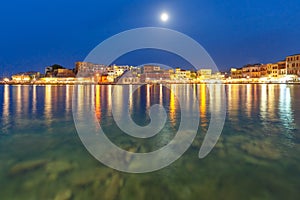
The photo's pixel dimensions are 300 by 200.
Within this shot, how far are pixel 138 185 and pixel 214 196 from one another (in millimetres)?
1525

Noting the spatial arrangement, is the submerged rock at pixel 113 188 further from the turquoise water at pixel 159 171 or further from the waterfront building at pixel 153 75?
the waterfront building at pixel 153 75

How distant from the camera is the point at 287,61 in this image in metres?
96.8

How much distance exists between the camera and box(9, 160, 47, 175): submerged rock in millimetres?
5379

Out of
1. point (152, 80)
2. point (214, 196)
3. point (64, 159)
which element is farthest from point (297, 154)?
point (152, 80)

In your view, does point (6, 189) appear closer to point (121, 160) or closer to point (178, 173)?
point (121, 160)

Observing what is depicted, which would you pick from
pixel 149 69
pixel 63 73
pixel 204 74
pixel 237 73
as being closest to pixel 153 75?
pixel 149 69

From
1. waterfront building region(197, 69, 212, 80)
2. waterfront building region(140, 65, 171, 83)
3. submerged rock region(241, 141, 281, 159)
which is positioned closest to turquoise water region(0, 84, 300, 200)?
submerged rock region(241, 141, 281, 159)

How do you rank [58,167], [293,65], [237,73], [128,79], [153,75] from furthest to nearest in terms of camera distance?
[153,75] → [128,79] → [237,73] → [293,65] → [58,167]

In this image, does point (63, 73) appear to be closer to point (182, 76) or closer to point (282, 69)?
point (182, 76)

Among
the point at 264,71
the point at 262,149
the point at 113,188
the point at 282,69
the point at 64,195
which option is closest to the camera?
the point at 64,195

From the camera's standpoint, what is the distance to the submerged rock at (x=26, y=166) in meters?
5.38

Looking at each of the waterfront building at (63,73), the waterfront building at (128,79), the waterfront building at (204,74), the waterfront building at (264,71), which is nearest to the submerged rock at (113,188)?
the waterfront building at (264,71)

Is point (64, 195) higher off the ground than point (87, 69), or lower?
lower

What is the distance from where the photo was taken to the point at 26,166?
5.66 m
